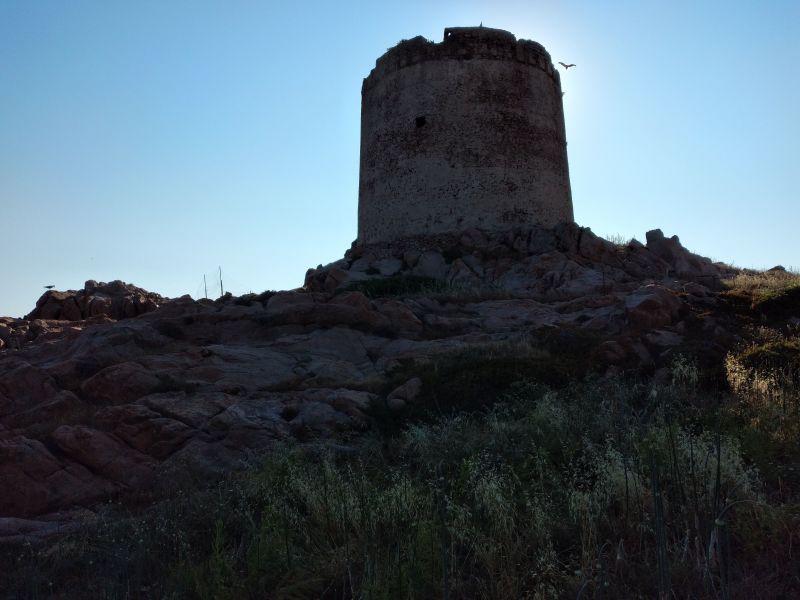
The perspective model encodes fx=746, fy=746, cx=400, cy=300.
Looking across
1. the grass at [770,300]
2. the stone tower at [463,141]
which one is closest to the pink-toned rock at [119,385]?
the grass at [770,300]

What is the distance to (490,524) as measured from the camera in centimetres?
515

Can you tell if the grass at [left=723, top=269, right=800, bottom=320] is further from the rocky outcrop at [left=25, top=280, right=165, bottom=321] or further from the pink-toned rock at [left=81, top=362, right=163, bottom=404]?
the rocky outcrop at [left=25, top=280, right=165, bottom=321]

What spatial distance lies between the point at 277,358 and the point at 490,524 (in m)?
6.03

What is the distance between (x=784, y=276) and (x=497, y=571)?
1339cm

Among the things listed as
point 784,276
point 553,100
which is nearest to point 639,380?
point 784,276

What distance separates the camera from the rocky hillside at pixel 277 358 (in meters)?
7.73

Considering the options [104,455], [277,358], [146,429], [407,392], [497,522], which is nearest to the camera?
[497,522]

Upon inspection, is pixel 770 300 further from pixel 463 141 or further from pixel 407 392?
pixel 463 141

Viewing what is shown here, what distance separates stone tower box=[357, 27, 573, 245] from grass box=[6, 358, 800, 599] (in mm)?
10242

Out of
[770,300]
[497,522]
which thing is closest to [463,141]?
[770,300]

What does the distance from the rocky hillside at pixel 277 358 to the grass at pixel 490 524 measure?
1.07 metres

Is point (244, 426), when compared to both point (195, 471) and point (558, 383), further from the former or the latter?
point (558, 383)

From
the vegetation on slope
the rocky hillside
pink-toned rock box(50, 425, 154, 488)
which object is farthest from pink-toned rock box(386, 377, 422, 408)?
pink-toned rock box(50, 425, 154, 488)

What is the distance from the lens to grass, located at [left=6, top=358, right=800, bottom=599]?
434 cm
